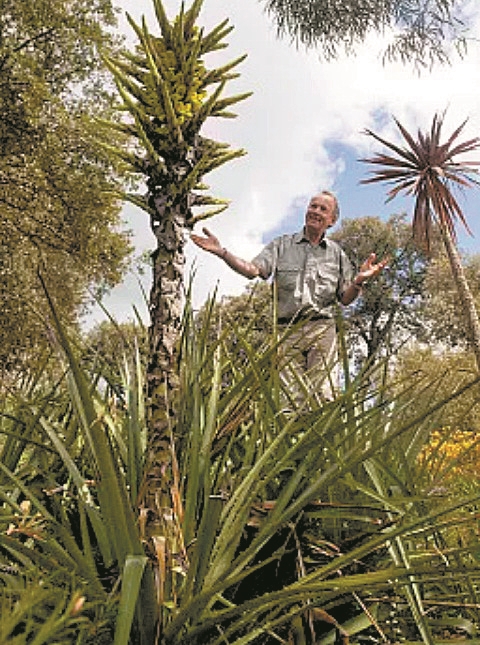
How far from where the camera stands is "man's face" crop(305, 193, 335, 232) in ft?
15.7

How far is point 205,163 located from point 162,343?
0.31m

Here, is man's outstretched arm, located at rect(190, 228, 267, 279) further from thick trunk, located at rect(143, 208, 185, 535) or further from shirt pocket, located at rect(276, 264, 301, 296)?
thick trunk, located at rect(143, 208, 185, 535)

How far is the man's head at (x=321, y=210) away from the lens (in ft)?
15.7

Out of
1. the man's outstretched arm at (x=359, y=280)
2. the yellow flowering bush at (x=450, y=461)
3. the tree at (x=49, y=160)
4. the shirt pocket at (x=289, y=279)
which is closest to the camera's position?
the yellow flowering bush at (x=450, y=461)

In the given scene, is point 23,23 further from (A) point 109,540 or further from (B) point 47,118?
(A) point 109,540

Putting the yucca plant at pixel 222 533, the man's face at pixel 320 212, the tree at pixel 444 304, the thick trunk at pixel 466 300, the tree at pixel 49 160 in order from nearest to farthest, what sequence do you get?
the yucca plant at pixel 222 533 < the man's face at pixel 320 212 < the thick trunk at pixel 466 300 < the tree at pixel 49 160 < the tree at pixel 444 304

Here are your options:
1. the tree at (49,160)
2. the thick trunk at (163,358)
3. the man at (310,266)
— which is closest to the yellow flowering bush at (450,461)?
the thick trunk at (163,358)

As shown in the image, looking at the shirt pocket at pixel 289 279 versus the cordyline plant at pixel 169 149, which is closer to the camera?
the cordyline plant at pixel 169 149

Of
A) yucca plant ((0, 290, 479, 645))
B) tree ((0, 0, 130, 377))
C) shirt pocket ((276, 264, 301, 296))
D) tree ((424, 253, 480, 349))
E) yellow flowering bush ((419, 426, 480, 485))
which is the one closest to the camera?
yucca plant ((0, 290, 479, 645))

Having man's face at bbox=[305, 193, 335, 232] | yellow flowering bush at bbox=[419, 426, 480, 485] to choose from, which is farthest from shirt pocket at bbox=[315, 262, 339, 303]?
yellow flowering bush at bbox=[419, 426, 480, 485]

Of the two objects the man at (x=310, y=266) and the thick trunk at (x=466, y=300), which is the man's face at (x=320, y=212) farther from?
the thick trunk at (x=466, y=300)

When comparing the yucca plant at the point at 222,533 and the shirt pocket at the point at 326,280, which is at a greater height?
the shirt pocket at the point at 326,280

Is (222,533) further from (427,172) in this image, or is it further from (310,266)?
(427,172)

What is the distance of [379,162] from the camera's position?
1667 centimetres
